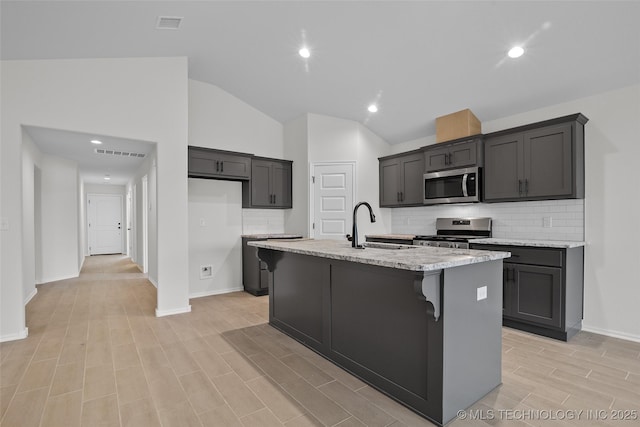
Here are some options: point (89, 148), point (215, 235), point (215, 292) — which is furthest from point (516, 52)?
point (89, 148)

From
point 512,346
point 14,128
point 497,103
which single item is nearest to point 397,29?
point 497,103

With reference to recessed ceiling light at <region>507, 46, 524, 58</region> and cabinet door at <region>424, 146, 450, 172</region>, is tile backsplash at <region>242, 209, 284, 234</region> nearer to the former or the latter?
cabinet door at <region>424, 146, 450, 172</region>

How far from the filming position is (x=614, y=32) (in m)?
2.76

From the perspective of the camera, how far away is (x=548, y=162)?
3.52 metres

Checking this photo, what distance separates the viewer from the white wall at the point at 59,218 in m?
6.13

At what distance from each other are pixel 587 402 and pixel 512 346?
953 millimetres

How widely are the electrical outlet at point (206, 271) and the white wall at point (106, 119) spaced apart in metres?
0.91

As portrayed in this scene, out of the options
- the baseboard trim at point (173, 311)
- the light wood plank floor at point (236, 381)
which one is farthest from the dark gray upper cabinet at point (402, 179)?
the baseboard trim at point (173, 311)

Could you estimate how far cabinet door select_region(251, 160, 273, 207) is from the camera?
5270mm

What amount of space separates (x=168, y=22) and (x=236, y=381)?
3.46 metres

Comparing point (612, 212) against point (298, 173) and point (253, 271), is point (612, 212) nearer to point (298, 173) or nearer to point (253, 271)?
point (298, 173)

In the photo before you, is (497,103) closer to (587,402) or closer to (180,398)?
(587,402)

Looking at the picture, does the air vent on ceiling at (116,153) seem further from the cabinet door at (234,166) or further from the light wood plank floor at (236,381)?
the light wood plank floor at (236,381)

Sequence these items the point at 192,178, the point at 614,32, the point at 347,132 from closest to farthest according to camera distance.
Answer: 1. the point at 614,32
2. the point at 192,178
3. the point at 347,132
